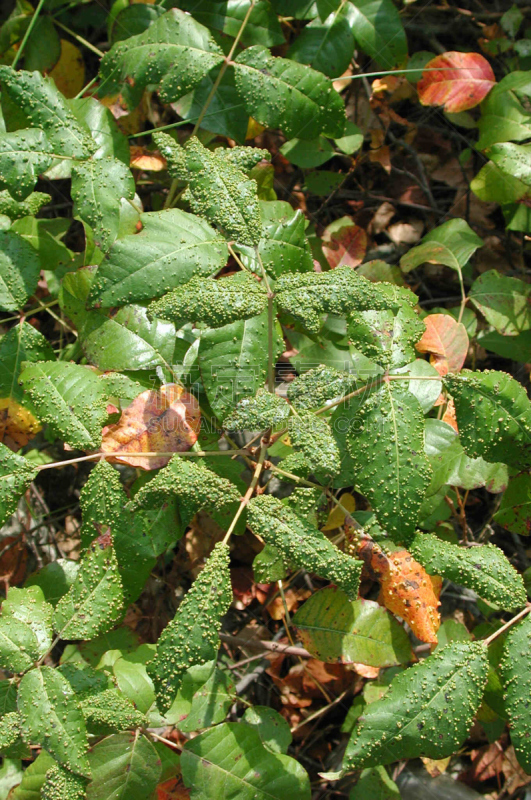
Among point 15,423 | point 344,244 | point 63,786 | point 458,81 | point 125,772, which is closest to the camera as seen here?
point 63,786

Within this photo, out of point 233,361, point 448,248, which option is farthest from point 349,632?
point 448,248

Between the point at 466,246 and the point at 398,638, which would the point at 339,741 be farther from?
the point at 466,246

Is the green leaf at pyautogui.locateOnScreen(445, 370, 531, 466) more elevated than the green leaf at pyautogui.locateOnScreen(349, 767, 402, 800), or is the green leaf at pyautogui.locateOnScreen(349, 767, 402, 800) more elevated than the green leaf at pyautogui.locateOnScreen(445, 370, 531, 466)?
the green leaf at pyautogui.locateOnScreen(445, 370, 531, 466)

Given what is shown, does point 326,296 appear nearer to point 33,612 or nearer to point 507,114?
point 33,612

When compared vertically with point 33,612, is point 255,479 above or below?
above

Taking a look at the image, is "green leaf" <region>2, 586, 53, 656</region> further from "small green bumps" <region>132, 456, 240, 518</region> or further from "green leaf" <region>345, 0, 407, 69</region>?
"green leaf" <region>345, 0, 407, 69</region>

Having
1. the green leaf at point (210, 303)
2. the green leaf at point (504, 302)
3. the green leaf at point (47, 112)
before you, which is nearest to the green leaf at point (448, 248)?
the green leaf at point (504, 302)

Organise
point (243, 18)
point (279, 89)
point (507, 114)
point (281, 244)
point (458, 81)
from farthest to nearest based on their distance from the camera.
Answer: point (458, 81)
point (507, 114)
point (243, 18)
point (279, 89)
point (281, 244)

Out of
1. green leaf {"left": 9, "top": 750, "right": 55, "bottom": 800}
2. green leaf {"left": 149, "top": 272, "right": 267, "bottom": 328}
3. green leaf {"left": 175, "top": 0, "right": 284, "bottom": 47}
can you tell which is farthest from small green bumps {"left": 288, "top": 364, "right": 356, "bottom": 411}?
green leaf {"left": 175, "top": 0, "right": 284, "bottom": 47}
